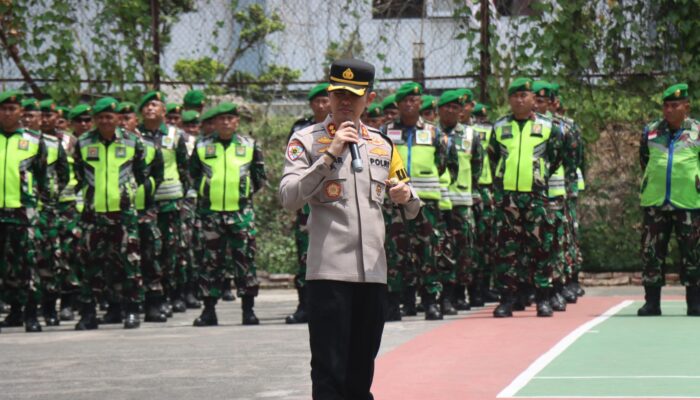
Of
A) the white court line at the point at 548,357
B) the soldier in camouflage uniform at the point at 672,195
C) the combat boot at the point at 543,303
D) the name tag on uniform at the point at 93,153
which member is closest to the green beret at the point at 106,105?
the name tag on uniform at the point at 93,153

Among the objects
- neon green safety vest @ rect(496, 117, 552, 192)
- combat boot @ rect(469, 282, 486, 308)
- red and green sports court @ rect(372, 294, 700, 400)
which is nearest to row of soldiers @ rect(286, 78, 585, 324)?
neon green safety vest @ rect(496, 117, 552, 192)

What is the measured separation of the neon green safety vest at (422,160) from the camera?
15195mm

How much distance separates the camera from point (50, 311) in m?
15.9

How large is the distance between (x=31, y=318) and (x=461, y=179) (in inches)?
188

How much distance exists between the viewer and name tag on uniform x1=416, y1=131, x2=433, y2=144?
15.2 metres

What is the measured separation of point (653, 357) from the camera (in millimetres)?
11289

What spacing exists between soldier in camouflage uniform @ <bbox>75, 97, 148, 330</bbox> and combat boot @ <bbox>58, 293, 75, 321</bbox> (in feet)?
4.88

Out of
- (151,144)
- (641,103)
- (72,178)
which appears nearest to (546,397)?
(151,144)

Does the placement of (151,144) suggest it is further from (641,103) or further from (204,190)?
(641,103)

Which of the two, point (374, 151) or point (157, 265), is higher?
point (374, 151)

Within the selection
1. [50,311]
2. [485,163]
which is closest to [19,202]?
[50,311]

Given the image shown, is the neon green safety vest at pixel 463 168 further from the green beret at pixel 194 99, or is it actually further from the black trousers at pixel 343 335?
the black trousers at pixel 343 335

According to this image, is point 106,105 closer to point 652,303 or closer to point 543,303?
point 543,303

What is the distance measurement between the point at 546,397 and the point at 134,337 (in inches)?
231
